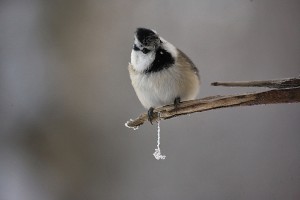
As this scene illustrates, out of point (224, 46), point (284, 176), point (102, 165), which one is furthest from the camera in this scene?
point (102, 165)

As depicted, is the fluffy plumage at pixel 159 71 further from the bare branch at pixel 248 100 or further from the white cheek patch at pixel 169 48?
the bare branch at pixel 248 100

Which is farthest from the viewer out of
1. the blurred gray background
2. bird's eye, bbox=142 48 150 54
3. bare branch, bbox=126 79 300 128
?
the blurred gray background

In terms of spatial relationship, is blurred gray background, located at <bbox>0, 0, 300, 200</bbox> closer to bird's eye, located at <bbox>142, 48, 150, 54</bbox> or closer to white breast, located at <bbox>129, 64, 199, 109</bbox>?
white breast, located at <bbox>129, 64, 199, 109</bbox>

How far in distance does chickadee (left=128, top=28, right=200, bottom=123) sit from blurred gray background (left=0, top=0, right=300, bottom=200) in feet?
1.83

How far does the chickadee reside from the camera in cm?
106

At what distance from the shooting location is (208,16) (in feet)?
5.87

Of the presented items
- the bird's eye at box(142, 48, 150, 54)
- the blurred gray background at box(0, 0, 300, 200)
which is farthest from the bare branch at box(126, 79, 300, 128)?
the blurred gray background at box(0, 0, 300, 200)

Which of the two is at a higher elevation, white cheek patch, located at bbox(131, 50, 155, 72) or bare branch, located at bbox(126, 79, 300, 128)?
white cheek patch, located at bbox(131, 50, 155, 72)

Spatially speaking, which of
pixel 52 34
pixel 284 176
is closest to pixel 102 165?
pixel 52 34

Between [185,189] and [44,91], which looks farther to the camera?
[44,91]

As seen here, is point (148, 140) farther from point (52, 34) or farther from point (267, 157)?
point (52, 34)

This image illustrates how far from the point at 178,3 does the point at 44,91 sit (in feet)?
2.50

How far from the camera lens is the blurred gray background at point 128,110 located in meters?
1.71

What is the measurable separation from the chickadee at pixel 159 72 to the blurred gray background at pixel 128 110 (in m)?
0.56
